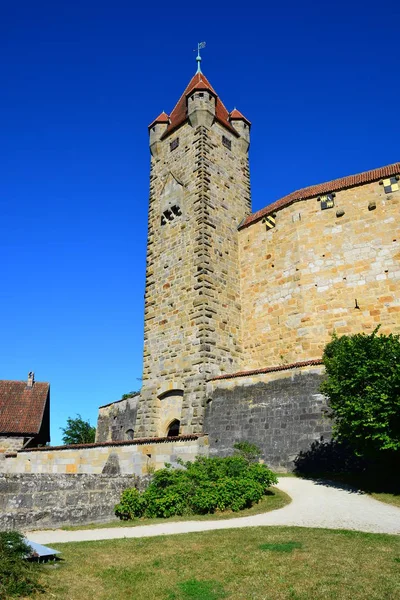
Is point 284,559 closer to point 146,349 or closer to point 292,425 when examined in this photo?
point 292,425

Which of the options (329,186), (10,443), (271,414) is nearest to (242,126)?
(329,186)

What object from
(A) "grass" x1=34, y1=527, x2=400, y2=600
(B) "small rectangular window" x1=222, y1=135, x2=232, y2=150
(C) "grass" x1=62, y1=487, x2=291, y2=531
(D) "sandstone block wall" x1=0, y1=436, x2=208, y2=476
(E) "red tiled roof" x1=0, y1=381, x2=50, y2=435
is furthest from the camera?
(E) "red tiled roof" x1=0, y1=381, x2=50, y2=435

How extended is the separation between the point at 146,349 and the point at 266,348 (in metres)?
5.38

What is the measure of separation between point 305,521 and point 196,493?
2777 mm

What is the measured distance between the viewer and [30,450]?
19.2 meters

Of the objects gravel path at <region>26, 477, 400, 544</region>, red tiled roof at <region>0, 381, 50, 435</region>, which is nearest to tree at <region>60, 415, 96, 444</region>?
red tiled roof at <region>0, 381, 50, 435</region>

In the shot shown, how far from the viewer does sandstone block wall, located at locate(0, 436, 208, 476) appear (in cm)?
1380

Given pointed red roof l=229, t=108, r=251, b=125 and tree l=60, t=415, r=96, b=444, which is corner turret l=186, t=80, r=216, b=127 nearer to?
pointed red roof l=229, t=108, r=251, b=125

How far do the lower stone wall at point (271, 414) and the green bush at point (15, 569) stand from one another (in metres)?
9.68

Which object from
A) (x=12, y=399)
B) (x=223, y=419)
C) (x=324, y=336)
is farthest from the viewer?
(x=12, y=399)

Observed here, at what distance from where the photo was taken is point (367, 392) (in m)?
10.8

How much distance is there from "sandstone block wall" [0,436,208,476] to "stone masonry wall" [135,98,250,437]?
7.80 ft

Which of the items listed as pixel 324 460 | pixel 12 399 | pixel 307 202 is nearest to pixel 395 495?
pixel 324 460

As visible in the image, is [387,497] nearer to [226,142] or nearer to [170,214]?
[170,214]
